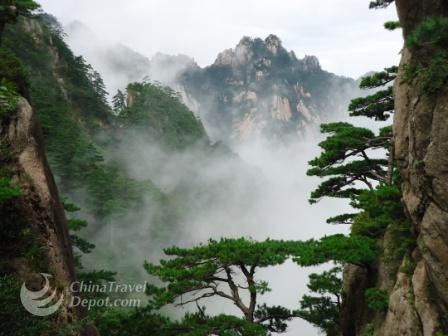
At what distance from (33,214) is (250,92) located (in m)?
164

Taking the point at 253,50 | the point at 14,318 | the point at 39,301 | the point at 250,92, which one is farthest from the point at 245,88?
the point at 14,318

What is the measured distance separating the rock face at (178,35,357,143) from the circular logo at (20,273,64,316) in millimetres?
156415

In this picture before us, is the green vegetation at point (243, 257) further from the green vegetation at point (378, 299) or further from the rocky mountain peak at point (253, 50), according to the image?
the rocky mountain peak at point (253, 50)

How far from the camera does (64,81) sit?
190ft

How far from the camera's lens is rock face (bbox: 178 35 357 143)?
Answer: 170 metres

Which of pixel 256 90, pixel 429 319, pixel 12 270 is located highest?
pixel 256 90

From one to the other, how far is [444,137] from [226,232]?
223ft

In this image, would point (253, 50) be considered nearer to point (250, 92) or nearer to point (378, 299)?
point (250, 92)

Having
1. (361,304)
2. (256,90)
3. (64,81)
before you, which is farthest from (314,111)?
(361,304)

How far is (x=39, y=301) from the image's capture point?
34.2ft

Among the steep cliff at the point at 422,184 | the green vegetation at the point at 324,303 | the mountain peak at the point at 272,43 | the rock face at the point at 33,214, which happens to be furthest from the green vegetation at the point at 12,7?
the mountain peak at the point at 272,43

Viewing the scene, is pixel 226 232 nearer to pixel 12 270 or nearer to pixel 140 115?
pixel 140 115

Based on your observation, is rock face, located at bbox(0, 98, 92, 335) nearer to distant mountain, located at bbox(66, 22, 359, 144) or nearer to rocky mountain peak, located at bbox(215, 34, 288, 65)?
distant mountain, located at bbox(66, 22, 359, 144)

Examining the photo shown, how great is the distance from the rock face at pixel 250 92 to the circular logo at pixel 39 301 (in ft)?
513
